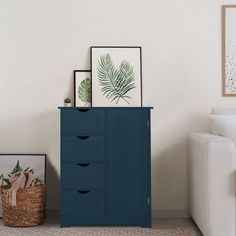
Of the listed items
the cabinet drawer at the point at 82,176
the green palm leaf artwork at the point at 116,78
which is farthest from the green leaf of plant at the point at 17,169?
the green palm leaf artwork at the point at 116,78

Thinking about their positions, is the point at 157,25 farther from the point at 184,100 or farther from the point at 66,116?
the point at 66,116

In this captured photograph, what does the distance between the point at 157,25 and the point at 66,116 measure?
3.61 ft

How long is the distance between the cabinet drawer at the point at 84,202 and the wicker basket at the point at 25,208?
20 cm

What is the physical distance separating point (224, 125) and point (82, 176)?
1078 mm

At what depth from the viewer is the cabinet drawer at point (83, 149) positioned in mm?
3381

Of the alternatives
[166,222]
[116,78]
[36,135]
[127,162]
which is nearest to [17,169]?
[36,135]

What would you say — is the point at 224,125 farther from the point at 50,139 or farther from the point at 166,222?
the point at 50,139

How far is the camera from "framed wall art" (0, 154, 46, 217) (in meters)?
3.73

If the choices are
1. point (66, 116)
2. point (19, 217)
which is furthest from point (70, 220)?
point (66, 116)

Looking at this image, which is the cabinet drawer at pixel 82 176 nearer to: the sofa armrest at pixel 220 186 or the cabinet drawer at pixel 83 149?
the cabinet drawer at pixel 83 149

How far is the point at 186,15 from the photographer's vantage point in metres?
3.79

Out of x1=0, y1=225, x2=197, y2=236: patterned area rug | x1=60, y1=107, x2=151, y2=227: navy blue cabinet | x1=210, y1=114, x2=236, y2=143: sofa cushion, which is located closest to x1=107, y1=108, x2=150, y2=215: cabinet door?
x1=60, y1=107, x2=151, y2=227: navy blue cabinet

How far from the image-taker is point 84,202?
339 cm

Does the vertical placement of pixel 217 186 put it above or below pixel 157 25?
below
